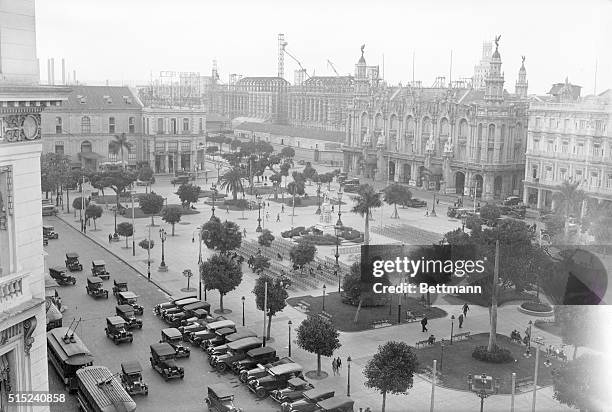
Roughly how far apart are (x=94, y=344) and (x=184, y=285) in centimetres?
434

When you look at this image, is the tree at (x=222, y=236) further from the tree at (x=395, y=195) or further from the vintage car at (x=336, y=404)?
the tree at (x=395, y=195)

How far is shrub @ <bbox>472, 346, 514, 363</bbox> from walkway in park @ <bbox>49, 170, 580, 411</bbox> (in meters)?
1.20

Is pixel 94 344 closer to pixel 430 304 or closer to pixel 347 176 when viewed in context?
pixel 430 304

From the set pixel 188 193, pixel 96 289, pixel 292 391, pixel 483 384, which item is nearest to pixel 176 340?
pixel 292 391

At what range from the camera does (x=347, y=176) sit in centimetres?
4044

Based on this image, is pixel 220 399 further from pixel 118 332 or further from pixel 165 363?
pixel 118 332

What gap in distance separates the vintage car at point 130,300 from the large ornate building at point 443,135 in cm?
2028

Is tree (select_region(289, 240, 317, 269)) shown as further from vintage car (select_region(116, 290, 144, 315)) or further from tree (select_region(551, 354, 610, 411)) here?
tree (select_region(551, 354, 610, 411))

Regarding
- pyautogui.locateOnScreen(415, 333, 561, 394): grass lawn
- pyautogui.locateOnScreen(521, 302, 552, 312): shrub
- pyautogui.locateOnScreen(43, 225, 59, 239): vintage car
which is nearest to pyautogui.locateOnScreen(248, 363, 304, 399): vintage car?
pyautogui.locateOnScreen(415, 333, 561, 394): grass lawn

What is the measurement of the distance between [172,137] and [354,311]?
2670 centimetres

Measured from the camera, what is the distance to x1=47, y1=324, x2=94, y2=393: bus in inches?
444

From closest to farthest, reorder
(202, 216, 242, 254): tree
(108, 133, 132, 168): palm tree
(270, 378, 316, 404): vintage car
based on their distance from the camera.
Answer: (270, 378, 316, 404): vintage car → (202, 216, 242, 254): tree → (108, 133, 132, 168): palm tree

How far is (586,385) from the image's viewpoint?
9.36 m

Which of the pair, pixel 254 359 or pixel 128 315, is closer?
pixel 254 359
